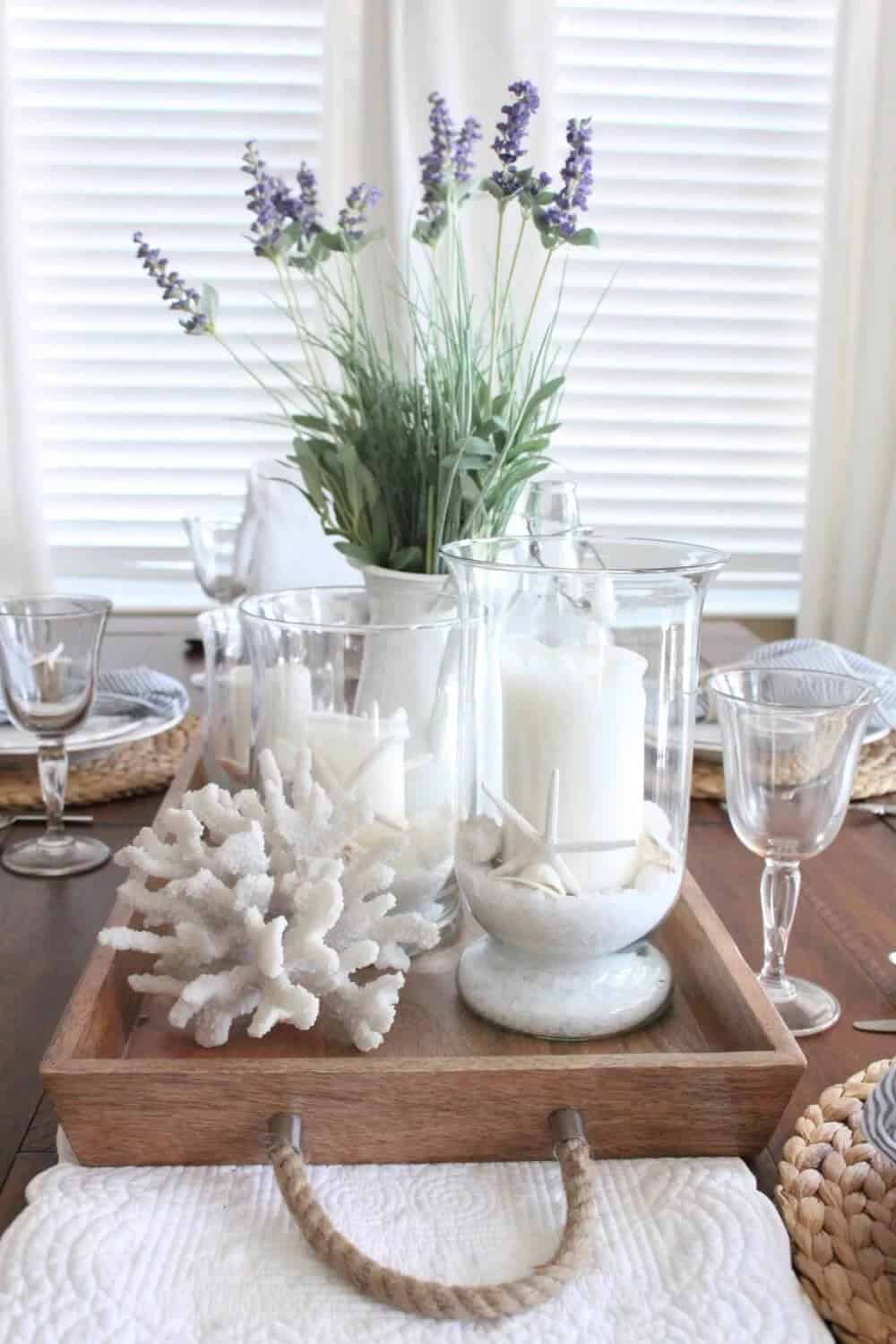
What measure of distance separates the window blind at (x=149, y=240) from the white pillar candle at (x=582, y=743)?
2.24 metres

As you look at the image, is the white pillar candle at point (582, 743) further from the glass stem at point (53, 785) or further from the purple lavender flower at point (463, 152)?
the glass stem at point (53, 785)

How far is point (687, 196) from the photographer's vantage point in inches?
110

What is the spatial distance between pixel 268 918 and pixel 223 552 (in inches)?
47.4

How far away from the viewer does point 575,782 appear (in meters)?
0.64

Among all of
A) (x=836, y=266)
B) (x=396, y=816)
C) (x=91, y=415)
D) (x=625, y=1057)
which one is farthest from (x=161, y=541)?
(x=625, y=1057)

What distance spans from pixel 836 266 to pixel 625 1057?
2432 millimetres

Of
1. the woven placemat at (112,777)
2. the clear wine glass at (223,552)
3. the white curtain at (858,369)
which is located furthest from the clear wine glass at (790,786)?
the white curtain at (858,369)

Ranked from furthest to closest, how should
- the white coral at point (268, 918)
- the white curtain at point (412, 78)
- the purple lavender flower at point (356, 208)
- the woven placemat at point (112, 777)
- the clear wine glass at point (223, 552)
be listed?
1. the white curtain at point (412, 78)
2. the clear wine glass at point (223, 552)
3. the woven placemat at point (112, 777)
4. the purple lavender flower at point (356, 208)
5. the white coral at point (268, 918)

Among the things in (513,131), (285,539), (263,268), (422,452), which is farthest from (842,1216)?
(263,268)

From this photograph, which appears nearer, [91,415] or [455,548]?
[455,548]

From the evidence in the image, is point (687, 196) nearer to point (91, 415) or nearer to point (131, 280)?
point (131, 280)

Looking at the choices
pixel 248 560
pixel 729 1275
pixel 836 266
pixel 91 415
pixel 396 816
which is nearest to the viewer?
pixel 729 1275

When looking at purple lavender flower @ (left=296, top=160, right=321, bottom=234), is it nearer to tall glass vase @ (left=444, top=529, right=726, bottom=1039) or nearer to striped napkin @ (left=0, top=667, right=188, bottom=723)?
tall glass vase @ (left=444, top=529, right=726, bottom=1039)

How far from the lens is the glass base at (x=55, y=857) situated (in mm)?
966
